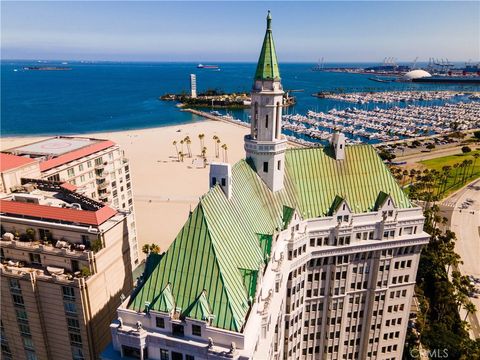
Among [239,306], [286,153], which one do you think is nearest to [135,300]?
[239,306]

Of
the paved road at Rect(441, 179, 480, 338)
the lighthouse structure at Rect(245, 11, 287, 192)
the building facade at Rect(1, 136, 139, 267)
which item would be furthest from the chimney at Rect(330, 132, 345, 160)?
the paved road at Rect(441, 179, 480, 338)

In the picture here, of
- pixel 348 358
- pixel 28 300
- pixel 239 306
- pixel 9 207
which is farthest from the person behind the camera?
pixel 348 358

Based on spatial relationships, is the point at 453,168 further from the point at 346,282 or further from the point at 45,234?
the point at 45,234

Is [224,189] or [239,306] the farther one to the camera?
[224,189]

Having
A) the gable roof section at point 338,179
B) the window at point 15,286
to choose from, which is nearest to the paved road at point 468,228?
the gable roof section at point 338,179

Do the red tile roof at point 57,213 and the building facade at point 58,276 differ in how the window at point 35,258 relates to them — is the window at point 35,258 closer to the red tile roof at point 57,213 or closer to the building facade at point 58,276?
the building facade at point 58,276

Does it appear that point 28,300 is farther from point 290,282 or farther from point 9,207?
point 290,282

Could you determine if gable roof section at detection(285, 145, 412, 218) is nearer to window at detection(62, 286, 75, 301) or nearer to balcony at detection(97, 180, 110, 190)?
window at detection(62, 286, 75, 301)
